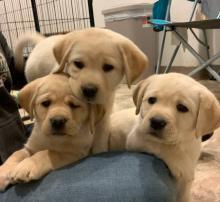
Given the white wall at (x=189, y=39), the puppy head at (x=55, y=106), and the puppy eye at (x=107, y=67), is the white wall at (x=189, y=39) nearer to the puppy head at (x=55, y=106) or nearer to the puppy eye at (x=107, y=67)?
the puppy eye at (x=107, y=67)

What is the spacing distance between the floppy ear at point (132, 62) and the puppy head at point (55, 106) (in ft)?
0.62

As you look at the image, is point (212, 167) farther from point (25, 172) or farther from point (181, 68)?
point (181, 68)

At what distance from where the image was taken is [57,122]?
3.42 feet

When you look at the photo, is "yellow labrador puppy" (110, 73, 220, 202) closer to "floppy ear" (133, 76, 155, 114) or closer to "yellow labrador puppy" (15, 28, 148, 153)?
"floppy ear" (133, 76, 155, 114)

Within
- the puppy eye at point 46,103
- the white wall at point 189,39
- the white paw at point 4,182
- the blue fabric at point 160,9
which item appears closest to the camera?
the white paw at point 4,182

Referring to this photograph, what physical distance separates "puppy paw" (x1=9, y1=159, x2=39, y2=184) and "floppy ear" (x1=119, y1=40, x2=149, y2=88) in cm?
43

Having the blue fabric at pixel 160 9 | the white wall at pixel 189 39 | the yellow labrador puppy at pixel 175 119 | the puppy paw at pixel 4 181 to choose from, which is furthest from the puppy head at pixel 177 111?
the white wall at pixel 189 39

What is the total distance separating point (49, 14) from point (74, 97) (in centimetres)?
395

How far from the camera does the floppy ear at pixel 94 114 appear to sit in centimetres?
113

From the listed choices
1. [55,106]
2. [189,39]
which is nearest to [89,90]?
[55,106]

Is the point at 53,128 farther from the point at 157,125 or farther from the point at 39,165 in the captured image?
the point at 157,125

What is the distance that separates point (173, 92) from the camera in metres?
1.03

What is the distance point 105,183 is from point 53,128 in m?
0.24

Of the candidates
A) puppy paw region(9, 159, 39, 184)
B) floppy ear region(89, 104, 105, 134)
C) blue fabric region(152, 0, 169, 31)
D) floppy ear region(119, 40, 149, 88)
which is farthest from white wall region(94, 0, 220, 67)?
puppy paw region(9, 159, 39, 184)
